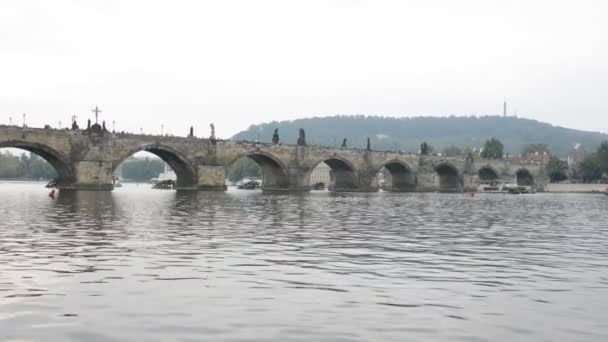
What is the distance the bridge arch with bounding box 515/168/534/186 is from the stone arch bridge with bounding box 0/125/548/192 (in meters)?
20.5

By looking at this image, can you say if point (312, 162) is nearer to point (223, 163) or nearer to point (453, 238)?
point (223, 163)

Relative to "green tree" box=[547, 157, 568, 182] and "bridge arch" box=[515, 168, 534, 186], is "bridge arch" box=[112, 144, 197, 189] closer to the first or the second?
"bridge arch" box=[515, 168, 534, 186]

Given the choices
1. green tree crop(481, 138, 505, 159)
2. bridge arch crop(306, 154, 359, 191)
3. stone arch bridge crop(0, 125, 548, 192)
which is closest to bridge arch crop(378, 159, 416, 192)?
stone arch bridge crop(0, 125, 548, 192)

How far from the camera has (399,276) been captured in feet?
48.0

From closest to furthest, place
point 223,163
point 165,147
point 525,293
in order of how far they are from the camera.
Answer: point 525,293
point 165,147
point 223,163

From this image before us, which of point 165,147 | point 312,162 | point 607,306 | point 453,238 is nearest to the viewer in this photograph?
point 607,306

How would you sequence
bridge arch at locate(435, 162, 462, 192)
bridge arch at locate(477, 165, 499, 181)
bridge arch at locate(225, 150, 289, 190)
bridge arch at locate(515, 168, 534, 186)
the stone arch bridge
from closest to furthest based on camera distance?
the stone arch bridge < bridge arch at locate(225, 150, 289, 190) < bridge arch at locate(435, 162, 462, 192) < bridge arch at locate(477, 165, 499, 181) < bridge arch at locate(515, 168, 534, 186)

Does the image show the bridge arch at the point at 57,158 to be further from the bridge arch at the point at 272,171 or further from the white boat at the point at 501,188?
the white boat at the point at 501,188

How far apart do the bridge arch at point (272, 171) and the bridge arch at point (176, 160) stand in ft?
31.6

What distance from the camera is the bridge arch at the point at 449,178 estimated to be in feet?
432

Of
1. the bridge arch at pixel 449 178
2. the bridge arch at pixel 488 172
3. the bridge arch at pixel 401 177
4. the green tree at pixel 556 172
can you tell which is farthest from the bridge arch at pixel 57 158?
the green tree at pixel 556 172

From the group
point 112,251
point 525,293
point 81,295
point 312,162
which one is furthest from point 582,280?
point 312,162

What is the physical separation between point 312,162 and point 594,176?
281 ft

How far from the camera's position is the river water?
966 centimetres
